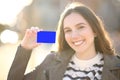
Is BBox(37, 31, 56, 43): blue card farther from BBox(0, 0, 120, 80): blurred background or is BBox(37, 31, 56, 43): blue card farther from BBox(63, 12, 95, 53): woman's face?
BBox(0, 0, 120, 80): blurred background

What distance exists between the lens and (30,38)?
295 centimetres

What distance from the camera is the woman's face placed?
275 centimetres

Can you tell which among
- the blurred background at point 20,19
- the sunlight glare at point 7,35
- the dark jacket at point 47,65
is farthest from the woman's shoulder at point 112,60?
the sunlight glare at point 7,35

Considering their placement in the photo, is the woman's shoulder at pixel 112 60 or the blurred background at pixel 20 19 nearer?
the woman's shoulder at pixel 112 60

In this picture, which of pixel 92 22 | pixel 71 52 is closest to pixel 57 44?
pixel 71 52

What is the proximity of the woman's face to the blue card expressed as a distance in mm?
112

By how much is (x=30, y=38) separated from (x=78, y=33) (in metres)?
0.37

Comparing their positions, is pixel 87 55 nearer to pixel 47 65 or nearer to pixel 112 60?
pixel 112 60

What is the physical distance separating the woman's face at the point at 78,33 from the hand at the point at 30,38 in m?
0.22

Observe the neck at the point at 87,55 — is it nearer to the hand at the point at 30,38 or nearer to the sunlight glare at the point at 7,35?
the hand at the point at 30,38

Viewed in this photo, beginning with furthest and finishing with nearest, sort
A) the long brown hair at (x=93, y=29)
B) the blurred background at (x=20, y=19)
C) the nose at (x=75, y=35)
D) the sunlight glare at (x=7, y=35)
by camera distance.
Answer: the sunlight glare at (x=7, y=35) < the blurred background at (x=20, y=19) < the long brown hair at (x=93, y=29) < the nose at (x=75, y=35)

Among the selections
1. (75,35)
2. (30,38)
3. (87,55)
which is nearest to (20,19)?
(30,38)

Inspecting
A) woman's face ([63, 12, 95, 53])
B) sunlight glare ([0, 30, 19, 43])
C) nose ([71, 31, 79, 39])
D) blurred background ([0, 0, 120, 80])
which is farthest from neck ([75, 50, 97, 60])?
sunlight glare ([0, 30, 19, 43])

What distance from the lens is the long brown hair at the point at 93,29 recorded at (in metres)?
2.85
